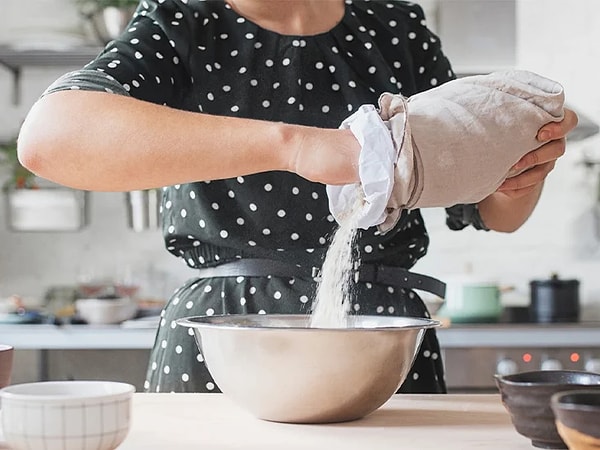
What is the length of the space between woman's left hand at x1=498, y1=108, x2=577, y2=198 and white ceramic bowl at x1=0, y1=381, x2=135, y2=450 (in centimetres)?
50

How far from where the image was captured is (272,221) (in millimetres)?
1284

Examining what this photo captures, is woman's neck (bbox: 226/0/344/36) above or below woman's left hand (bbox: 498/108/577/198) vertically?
above

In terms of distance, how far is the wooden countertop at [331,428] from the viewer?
83 cm

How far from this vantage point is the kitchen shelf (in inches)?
115

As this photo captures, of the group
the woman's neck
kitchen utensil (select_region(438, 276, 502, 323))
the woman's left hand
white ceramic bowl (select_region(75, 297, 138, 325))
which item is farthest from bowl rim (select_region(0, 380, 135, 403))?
kitchen utensil (select_region(438, 276, 502, 323))

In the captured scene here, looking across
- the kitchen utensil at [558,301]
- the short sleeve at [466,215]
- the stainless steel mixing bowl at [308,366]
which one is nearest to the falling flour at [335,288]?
the stainless steel mixing bowl at [308,366]

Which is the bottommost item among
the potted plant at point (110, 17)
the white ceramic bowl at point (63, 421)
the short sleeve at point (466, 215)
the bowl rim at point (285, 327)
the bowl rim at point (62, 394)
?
the white ceramic bowl at point (63, 421)

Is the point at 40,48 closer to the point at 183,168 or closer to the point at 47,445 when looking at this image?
the point at 183,168

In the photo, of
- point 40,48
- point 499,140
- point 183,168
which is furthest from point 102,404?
point 40,48

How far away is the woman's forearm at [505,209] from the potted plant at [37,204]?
6.20 feet

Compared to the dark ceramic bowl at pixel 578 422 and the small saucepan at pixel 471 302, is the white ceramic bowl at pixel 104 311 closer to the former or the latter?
the small saucepan at pixel 471 302

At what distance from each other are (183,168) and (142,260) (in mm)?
2231

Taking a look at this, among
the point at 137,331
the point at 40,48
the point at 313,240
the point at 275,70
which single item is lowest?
the point at 137,331

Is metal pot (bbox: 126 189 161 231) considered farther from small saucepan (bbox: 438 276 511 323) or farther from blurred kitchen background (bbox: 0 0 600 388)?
small saucepan (bbox: 438 276 511 323)
